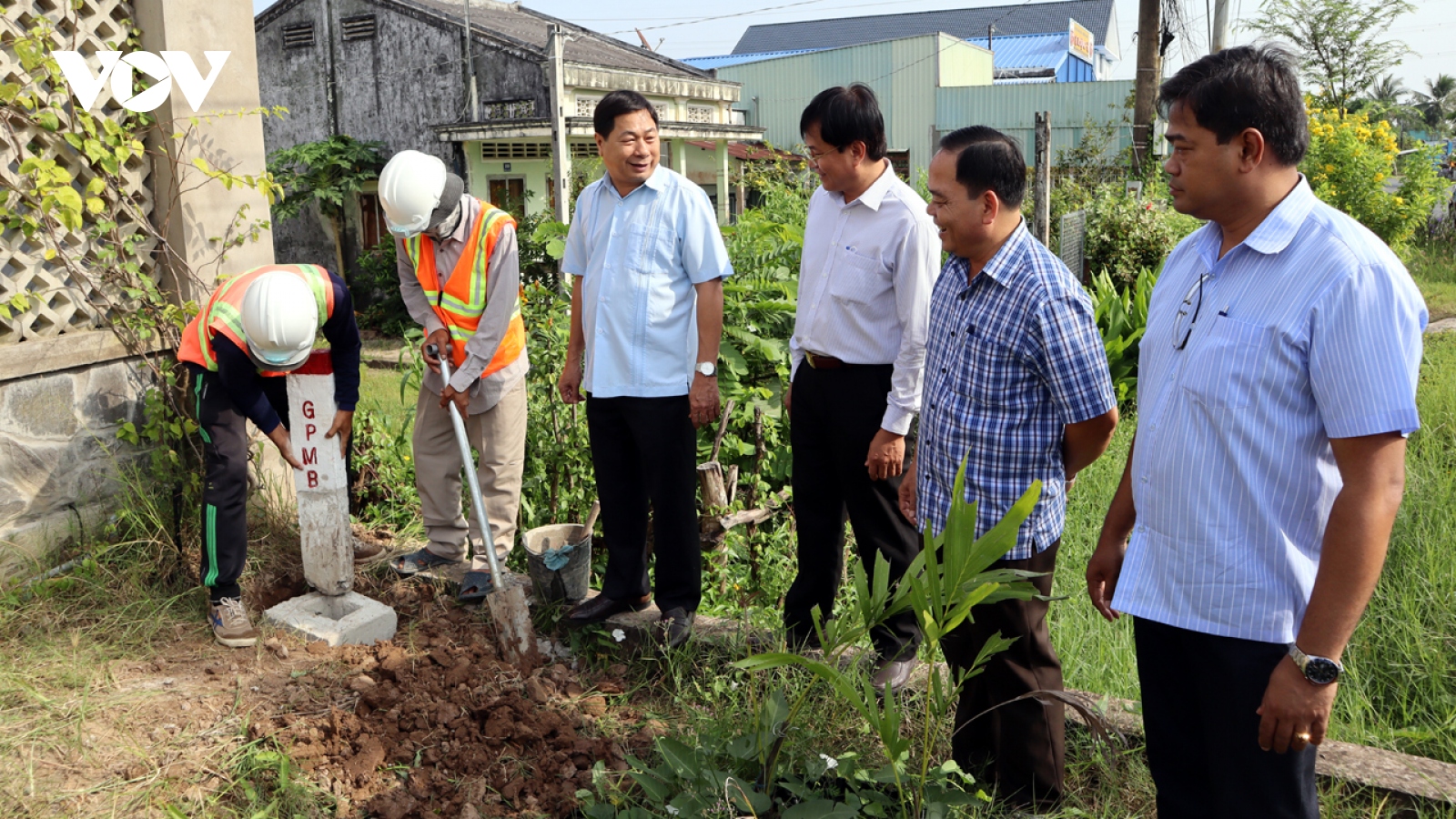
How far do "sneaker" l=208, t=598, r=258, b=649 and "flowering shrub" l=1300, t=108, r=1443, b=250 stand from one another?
12.6m

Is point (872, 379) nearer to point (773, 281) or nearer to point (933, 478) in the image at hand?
point (933, 478)

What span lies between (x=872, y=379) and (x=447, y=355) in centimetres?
162

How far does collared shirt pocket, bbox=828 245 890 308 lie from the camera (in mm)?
3121

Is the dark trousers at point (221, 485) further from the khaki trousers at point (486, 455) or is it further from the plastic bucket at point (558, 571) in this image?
the plastic bucket at point (558, 571)

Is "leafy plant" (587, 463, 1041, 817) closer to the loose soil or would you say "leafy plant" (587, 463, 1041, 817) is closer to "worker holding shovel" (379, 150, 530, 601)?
the loose soil

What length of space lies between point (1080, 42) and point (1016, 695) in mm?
42241

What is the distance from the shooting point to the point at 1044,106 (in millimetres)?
24234

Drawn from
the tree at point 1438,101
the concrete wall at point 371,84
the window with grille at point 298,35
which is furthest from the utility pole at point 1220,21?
the tree at point 1438,101

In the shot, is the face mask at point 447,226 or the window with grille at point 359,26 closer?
the face mask at point 447,226

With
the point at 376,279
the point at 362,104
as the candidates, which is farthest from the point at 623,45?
the point at 376,279

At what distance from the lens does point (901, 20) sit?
44.3 metres

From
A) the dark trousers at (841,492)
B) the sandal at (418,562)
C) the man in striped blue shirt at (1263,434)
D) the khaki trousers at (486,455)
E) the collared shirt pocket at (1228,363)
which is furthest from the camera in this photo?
the sandal at (418,562)

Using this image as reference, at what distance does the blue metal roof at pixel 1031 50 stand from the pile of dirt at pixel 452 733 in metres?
37.4

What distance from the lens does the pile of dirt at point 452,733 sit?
9.04 feet
